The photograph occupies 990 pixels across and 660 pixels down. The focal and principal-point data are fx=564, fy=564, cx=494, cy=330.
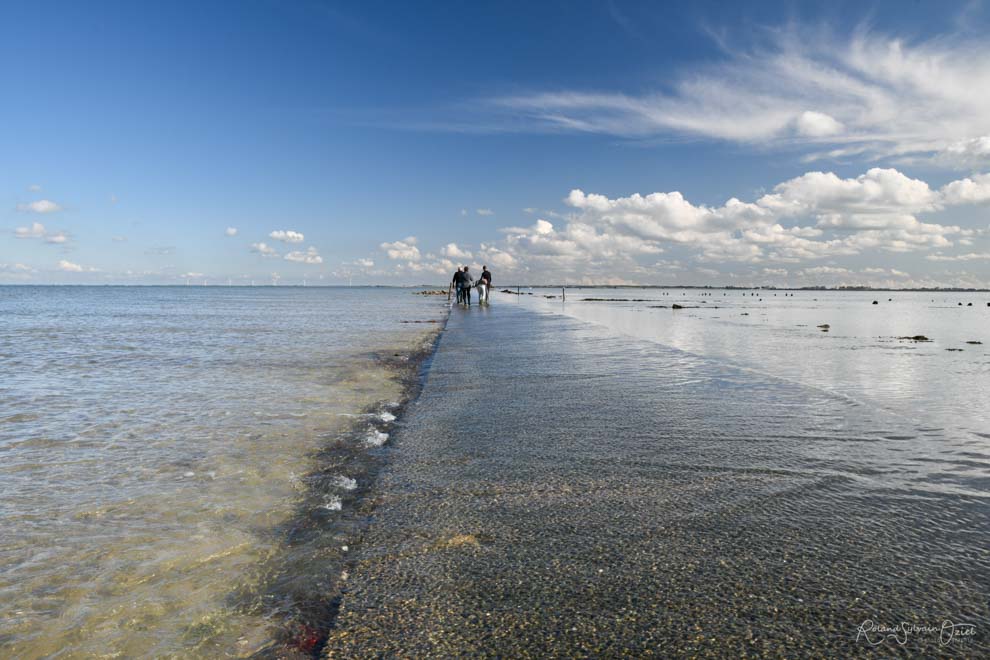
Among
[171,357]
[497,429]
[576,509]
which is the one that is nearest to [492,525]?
[576,509]

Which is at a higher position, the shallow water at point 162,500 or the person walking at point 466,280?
the person walking at point 466,280

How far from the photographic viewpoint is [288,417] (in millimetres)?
7949

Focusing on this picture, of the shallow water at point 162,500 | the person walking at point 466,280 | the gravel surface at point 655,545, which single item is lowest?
the shallow water at point 162,500

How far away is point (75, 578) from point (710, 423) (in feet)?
20.5

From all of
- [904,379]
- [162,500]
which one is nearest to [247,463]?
[162,500]

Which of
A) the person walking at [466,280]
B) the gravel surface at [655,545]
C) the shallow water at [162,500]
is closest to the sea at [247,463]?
the shallow water at [162,500]

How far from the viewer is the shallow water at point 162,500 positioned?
293 cm

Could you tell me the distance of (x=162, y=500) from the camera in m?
4.76

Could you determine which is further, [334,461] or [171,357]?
[171,357]

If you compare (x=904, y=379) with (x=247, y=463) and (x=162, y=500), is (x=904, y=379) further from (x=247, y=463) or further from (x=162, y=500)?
(x=162, y=500)

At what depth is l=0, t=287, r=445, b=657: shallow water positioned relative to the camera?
293 centimetres

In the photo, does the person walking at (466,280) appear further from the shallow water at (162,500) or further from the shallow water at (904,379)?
the shallow water at (162,500)

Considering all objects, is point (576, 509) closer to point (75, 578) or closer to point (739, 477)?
point (739, 477)

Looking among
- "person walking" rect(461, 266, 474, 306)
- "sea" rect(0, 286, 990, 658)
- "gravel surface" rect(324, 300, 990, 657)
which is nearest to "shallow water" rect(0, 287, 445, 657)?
"sea" rect(0, 286, 990, 658)
